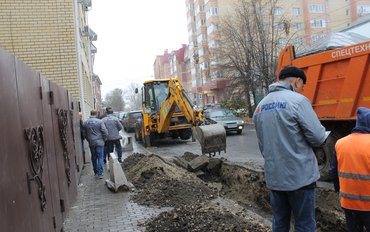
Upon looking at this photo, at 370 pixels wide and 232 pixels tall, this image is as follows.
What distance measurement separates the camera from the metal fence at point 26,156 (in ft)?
9.43

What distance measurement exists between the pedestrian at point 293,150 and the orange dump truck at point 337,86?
4754 millimetres

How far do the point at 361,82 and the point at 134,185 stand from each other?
5121 millimetres

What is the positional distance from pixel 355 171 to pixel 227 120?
1780cm

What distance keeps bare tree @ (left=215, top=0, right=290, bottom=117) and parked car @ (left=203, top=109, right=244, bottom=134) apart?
7876 mm

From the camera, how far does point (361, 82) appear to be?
765 centimetres

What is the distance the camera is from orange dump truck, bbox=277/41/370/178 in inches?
301

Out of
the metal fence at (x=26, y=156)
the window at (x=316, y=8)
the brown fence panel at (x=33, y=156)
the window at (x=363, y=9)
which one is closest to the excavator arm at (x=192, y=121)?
the metal fence at (x=26, y=156)

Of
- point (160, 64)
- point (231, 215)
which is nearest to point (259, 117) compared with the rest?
point (231, 215)

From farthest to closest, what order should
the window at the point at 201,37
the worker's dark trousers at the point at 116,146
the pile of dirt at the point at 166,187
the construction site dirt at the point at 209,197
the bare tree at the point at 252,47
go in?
the window at the point at 201,37, the bare tree at the point at 252,47, the worker's dark trousers at the point at 116,146, the pile of dirt at the point at 166,187, the construction site dirt at the point at 209,197

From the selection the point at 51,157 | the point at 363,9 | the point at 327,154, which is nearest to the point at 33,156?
the point at 51,157

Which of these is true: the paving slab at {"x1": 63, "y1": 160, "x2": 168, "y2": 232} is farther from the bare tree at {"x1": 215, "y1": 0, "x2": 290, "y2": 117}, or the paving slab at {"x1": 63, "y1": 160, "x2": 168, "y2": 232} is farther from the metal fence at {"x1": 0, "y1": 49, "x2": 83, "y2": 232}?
the bare tree at {"x1": 215, "y1": 0, "x2": 290, "y2": 117}

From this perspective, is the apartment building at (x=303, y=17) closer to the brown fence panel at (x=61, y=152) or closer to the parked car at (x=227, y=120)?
the parked car at (x=227, y=120)

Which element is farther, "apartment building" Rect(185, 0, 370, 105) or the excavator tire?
"apartment building" Rect(185, 0, 370, 105)

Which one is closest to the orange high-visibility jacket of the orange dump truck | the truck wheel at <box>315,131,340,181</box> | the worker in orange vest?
the worker in orange vest
